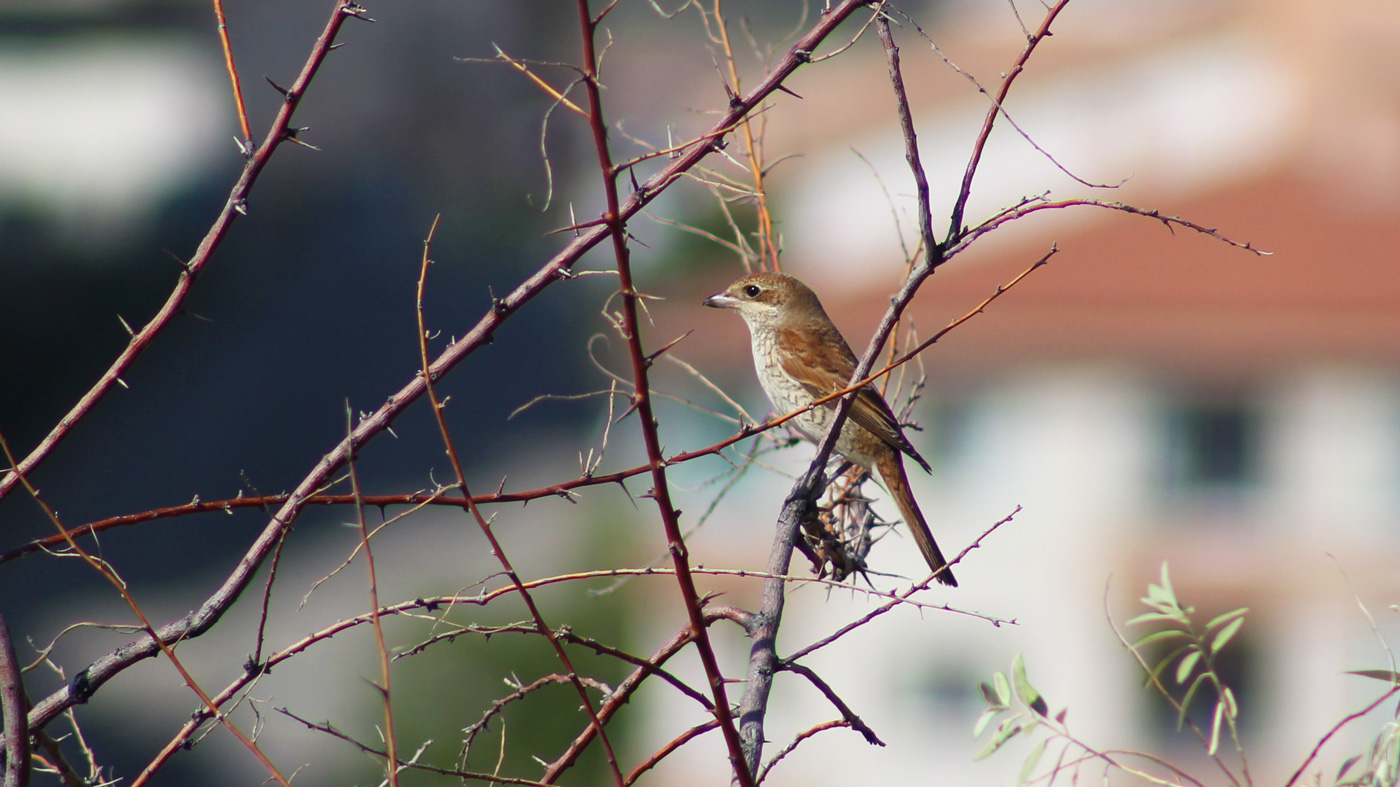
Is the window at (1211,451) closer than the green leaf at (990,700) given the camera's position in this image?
No

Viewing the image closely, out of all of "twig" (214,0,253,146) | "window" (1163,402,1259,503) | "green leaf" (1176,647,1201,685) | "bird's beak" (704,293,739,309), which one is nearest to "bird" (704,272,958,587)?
"bird's beak" (704,293,739,309)

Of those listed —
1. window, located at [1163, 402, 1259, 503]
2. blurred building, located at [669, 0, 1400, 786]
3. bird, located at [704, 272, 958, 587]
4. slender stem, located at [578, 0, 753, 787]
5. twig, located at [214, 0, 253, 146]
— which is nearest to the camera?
slender stem, located at [578, 0, 753, 787]

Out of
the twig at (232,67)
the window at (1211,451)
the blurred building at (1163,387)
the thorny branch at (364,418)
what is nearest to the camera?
the thorny branch at (364,418)

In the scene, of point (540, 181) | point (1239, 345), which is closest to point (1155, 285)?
point (1239, 345)

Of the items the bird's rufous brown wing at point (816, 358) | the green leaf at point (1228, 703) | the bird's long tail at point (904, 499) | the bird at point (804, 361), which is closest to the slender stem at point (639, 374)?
the green leaf at point (1228, 703)

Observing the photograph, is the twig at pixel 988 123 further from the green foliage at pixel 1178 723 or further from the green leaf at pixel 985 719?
the green leaf at pixel 985 719

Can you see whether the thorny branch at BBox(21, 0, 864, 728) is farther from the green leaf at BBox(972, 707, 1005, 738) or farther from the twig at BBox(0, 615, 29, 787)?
the green leaf at BBox(972, 707, 1005, 738)
